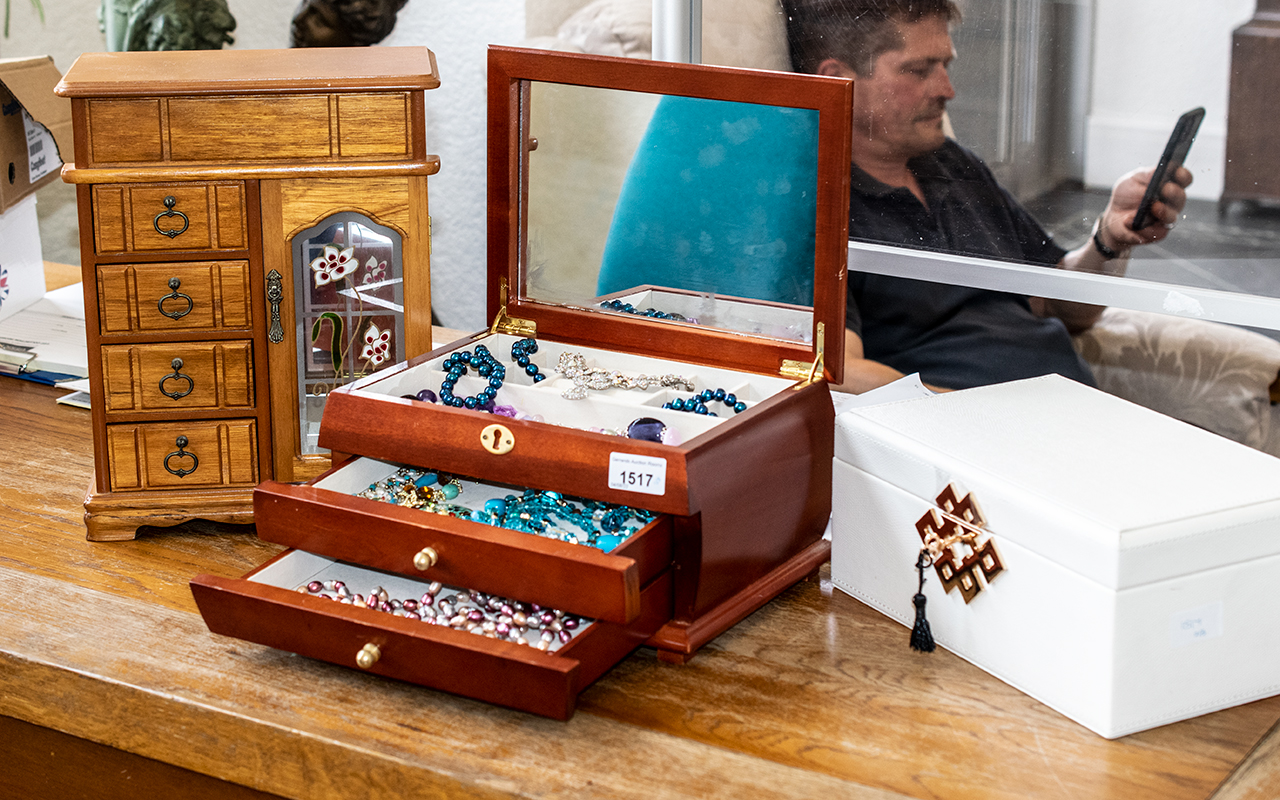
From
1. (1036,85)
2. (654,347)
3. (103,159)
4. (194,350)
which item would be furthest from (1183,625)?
(103,159)

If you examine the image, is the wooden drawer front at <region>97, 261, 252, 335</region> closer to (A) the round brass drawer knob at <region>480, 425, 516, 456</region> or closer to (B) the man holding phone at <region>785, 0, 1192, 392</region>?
(A) the round brass drawer knob at <region>480, 425, 516, 456</region>

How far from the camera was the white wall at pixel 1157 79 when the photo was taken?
4.23 feet

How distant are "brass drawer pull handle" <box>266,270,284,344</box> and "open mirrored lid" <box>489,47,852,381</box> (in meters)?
0.21

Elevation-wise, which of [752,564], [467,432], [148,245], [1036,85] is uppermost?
[1036,85]

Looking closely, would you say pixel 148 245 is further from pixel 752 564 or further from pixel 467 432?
pixel 752 564

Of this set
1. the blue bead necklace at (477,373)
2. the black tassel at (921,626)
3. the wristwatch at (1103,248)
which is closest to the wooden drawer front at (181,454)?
the blue bead necklace at (477,373)

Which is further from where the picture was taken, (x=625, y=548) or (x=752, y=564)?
(x=752, y=564)

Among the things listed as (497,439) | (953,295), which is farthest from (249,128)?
(953,295)

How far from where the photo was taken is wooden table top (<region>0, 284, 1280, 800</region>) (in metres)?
0.81

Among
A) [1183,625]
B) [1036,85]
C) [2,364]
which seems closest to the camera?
[1183,625]

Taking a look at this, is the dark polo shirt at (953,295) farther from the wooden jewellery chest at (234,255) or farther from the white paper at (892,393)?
the wooden jewellery chest at (234,255)

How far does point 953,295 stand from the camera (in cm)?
159

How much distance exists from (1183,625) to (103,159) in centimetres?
98

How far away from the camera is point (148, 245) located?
1104 millimetres
